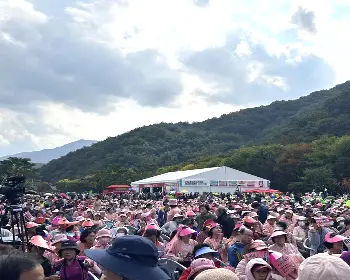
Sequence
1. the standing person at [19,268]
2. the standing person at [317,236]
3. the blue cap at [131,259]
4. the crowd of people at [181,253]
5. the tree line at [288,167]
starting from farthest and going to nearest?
the tree line at [288,167] → the standing person at [317,236] → the blue cap at [131,259] → the crowd of people at [181,253] → the standing person at [19,268]

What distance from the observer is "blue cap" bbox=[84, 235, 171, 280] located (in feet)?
8.12

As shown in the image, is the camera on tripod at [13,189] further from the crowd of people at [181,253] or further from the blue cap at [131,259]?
the blue cap at [131,259]

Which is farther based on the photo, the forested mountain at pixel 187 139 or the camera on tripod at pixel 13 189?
the forested mountain at pixel 187 139

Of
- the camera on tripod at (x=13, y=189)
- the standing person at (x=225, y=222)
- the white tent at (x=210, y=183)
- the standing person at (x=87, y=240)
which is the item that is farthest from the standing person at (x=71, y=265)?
the white tent at (x=210, y=183)

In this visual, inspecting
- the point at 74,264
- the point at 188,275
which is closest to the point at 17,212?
the point at 74,264

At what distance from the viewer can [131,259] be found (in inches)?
100

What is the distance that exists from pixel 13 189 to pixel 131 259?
2391 mm

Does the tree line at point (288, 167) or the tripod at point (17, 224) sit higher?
the tree line at point (288, 167)

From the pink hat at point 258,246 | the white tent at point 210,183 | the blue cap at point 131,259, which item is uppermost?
the white tent at point 210,183

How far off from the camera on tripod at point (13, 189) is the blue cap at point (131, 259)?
2.17 meters

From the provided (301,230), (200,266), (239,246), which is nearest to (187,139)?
(301,230)

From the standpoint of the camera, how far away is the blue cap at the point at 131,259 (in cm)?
247

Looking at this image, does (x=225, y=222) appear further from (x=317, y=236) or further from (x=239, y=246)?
(x=239, y=246)

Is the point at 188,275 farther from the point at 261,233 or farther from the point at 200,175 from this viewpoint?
the point at 200,175
